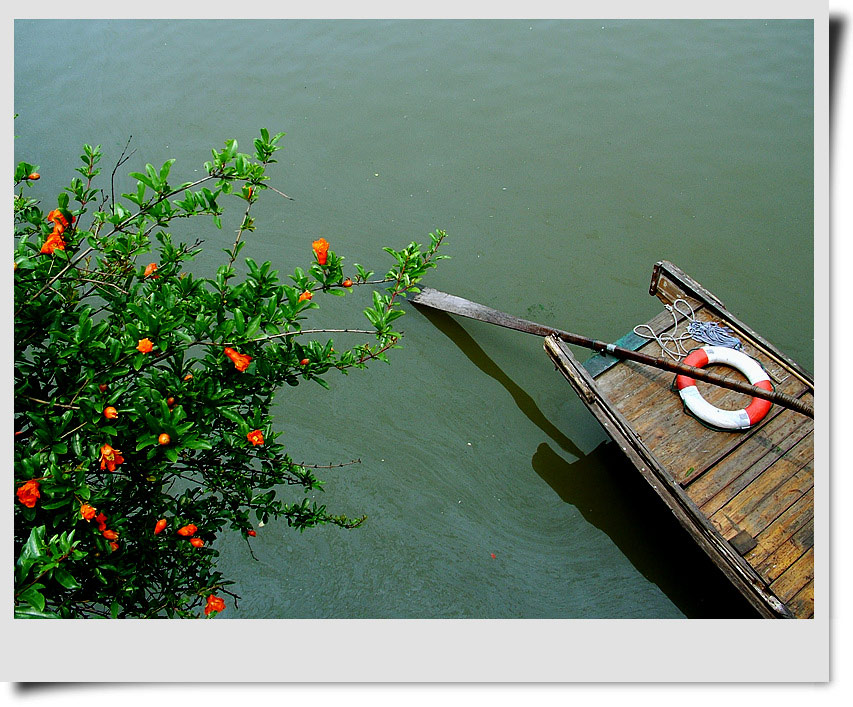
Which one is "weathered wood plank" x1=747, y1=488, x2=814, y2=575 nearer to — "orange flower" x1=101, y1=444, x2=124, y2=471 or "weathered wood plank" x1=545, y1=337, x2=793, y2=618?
"weathered wood plank" x1=545, y1=337, x2=793, y2=618

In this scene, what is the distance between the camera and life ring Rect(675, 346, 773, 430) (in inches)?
126

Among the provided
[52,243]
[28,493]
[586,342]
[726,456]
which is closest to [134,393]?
[28,493]

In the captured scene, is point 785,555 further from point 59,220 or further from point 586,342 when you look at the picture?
point 59,220

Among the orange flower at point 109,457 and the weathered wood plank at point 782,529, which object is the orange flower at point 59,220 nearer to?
the orange flower at point 109,457

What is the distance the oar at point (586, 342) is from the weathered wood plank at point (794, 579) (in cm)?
66

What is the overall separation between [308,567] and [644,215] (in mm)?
3151

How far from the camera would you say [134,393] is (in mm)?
1788

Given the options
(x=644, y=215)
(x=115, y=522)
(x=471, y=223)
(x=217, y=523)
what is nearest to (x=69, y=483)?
(x=115, y=522)

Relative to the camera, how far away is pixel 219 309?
1.89 metres

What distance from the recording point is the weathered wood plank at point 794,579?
276 cm

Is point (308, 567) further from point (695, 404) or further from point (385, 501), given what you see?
point (695, 404)

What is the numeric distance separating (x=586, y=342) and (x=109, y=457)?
8.05 feet

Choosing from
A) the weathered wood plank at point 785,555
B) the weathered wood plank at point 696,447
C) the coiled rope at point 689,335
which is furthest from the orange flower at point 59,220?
the weathered wood plank at point 785,555

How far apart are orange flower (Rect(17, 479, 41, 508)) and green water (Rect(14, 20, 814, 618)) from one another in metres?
1.68
